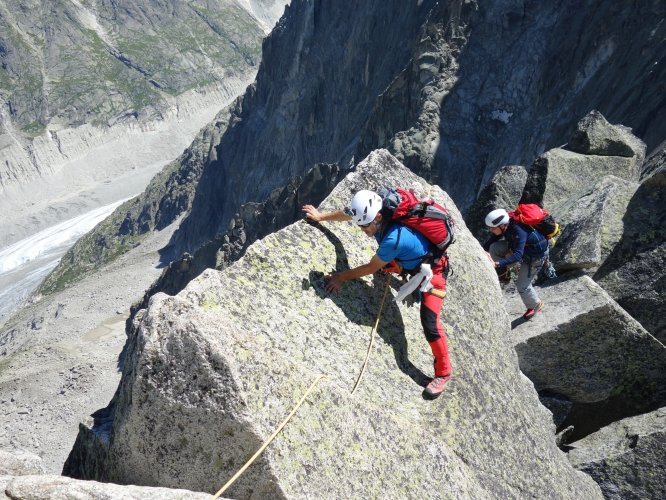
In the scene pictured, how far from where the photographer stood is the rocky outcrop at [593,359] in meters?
11.0

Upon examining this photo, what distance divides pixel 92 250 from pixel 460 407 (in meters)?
178

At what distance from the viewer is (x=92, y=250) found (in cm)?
17012

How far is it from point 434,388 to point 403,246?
2106 mm

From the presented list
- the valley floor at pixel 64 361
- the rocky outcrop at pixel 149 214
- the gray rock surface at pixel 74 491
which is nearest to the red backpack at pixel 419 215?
the gray rock surface at pixel 74 491

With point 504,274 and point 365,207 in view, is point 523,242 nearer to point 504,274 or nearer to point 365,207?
point 504,274

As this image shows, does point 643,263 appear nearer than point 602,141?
Yes

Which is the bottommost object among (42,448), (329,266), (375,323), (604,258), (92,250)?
(92,250)

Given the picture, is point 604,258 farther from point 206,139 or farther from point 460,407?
point 206,139

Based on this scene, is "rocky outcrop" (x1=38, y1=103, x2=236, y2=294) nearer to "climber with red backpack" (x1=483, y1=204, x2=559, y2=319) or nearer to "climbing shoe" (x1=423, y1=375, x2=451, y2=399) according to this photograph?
"climber with red backpack" (x1=483, y1=204, x2=559, y2=319)

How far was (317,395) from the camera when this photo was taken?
6.64 m

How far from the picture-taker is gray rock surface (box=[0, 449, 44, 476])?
646 centimetres

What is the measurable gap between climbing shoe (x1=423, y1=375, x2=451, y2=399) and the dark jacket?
5.00 m

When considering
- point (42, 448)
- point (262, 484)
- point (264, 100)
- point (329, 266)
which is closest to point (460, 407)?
point (329, 266)

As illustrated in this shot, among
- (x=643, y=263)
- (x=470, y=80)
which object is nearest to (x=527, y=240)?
(x=643, y=263)
